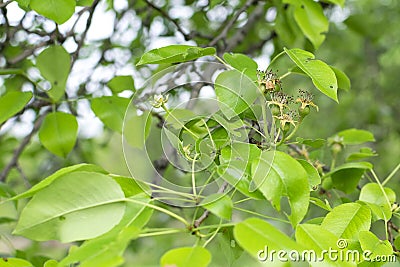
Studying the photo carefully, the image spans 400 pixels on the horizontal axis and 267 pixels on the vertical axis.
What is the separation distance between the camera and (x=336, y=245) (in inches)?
21.8

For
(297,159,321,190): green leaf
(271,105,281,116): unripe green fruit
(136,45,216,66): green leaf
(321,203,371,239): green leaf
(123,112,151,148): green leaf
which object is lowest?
(321,203,371,239): green leaf

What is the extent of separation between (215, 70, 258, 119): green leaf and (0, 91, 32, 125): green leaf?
37 cm

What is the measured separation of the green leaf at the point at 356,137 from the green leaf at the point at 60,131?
52 centimetres

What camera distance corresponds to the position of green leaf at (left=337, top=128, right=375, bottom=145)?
3.48ft

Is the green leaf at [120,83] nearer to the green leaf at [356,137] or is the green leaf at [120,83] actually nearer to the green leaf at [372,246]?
the green leaf at [356,137]

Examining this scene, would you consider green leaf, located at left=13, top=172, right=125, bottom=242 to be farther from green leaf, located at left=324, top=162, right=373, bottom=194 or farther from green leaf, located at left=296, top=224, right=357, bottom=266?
green leaf, located at left=324, top=162, right=373, bottom=194

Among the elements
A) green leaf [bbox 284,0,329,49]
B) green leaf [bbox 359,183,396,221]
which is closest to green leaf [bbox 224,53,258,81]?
green leaf [bbox 359,183,396,221]

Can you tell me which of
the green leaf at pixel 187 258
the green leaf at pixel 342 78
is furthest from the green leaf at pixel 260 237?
the green leaf at pixel 342 78

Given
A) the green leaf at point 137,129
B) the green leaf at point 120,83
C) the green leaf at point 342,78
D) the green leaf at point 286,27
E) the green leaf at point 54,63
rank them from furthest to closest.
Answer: the green leaf at point 286,27 → the green leaf at point 120,83 → the green leaf at point 54,63 → the green leaf at point 342,78 → the green leaf at point 137,129

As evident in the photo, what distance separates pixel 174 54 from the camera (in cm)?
65

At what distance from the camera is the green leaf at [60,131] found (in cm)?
104

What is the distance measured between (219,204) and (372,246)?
0.18 m

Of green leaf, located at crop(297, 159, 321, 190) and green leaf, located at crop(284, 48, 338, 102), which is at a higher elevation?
green leaf, located at crop(284, 48, 338, 102)

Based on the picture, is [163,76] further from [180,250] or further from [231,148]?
[180,250]
